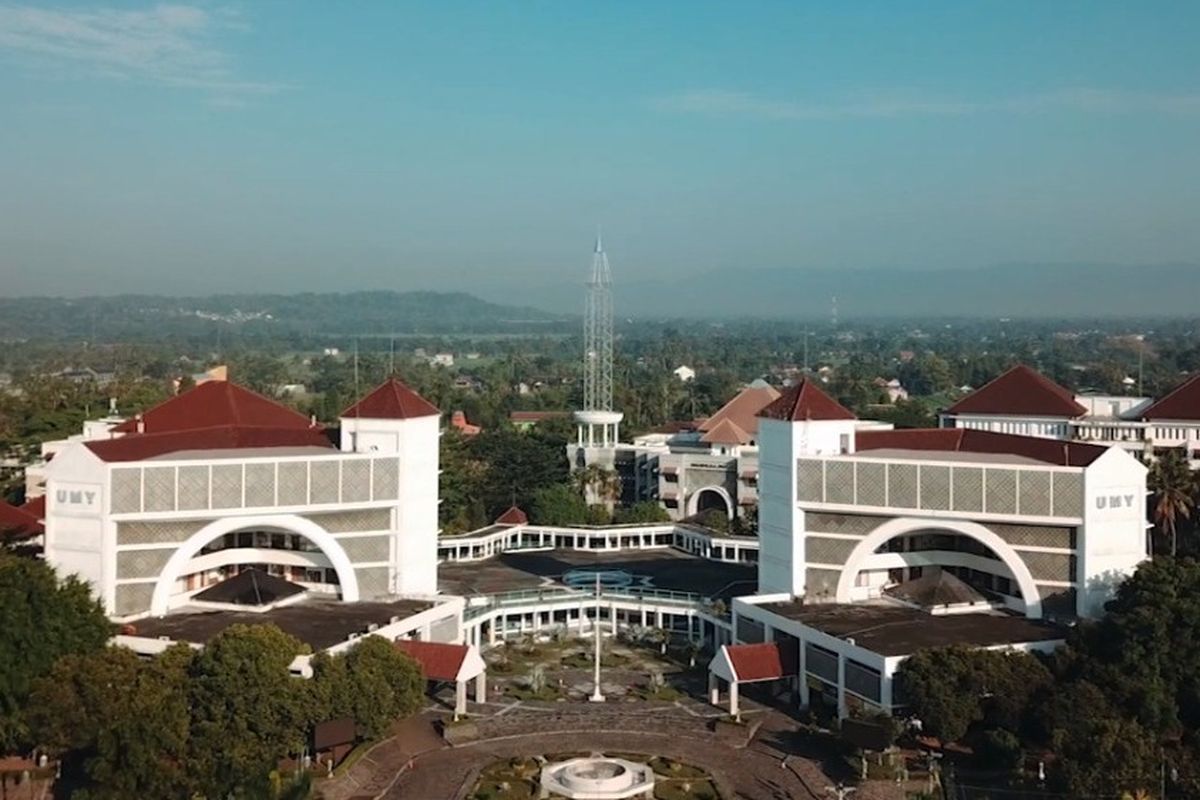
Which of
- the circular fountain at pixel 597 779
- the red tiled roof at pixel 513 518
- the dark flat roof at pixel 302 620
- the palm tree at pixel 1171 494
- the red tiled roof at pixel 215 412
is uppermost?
the red tiled roof at pixel 215 412

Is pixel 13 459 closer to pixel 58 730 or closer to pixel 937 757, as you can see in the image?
pixel 58 730

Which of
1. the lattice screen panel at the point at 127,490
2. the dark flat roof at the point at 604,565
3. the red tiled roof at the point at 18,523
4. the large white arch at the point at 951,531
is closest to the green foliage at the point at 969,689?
the large white arch at the point at 951,531

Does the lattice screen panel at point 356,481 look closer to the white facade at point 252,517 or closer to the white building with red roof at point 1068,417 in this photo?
the white facade at point 252,517

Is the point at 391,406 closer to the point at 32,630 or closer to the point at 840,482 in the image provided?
the point at 32,630

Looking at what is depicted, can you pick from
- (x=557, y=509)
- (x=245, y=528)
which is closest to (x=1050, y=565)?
(x=245, y=528)

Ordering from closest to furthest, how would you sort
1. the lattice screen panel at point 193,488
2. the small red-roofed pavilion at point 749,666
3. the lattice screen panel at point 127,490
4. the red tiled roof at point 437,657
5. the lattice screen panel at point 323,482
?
the red tiled roof at point 437,657 → the small red-roofed pavilion at point 749,666 → the lattice screen panel at point 127,490 → the lattice screen panel at point 193,488 → the lattice screen panel at point 323,482

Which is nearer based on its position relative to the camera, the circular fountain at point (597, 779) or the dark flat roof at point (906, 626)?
the circular fountain at point (597, 779)

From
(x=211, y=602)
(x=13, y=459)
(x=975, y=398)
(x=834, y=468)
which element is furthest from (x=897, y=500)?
(x=13, y=459)
